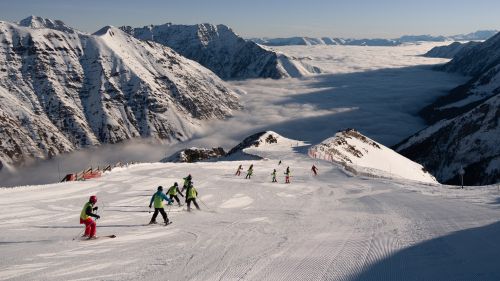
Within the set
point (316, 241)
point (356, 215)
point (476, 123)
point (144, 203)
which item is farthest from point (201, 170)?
point (476, 123)

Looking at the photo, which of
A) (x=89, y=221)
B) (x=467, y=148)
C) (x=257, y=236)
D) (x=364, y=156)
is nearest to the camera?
Result: (x=89, y=221)

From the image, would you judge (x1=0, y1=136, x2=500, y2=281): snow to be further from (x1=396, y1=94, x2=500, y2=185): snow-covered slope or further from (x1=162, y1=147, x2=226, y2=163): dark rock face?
(x1=162, y1=147, x2=226, y2=163): dark rock face

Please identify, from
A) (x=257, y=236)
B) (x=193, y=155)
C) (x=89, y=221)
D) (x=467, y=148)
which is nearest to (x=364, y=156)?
(x=467, y=148)

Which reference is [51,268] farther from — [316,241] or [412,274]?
[412,274]

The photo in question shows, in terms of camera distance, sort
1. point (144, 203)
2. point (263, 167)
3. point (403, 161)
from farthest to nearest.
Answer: point (403, 161), point (263, 167), point (144, 203)

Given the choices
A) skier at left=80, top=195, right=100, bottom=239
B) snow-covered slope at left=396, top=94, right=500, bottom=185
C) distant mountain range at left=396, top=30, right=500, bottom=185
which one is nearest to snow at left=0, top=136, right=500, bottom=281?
skier at left=80, top=195, right=100, bottom=239

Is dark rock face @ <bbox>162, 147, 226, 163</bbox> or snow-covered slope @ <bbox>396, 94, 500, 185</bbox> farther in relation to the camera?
dark rock face @ <bbox>162, 147, 226, 163</bbox>

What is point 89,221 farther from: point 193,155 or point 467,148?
point 467,148
